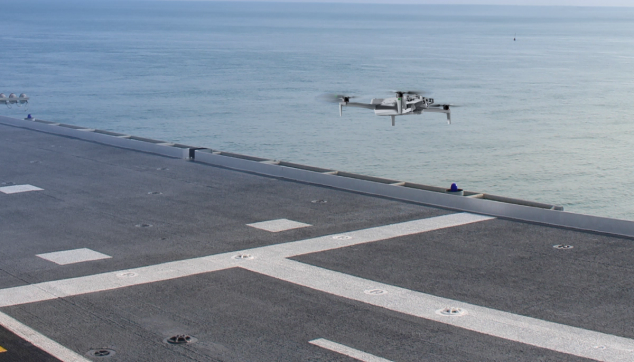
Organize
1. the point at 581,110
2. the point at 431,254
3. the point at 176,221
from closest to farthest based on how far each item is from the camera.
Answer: the point at 431,254 → the point at 176,221 → the point at 581,110

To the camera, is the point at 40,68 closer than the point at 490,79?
No

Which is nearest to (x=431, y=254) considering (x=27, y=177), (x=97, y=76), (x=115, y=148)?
(x=27, y=177)

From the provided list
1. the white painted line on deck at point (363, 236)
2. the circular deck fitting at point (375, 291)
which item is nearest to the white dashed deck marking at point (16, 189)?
the white painted line on deck at point (363, 236)

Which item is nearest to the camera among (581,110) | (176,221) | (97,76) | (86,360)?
(86,360)

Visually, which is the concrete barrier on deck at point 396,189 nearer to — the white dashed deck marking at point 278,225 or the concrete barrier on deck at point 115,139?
the concrete barrier on deck at point 115,139

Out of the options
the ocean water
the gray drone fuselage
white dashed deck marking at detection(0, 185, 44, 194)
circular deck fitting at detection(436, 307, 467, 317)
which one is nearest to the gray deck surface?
circular deck fitting at detection(436, 307, 467, 317)

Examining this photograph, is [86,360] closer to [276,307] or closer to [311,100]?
[276,307]
